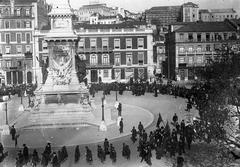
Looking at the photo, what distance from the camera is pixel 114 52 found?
61750 millimetres

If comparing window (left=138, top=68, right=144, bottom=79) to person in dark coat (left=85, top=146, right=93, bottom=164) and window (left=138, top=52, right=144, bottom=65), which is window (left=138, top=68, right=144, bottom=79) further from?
person in dark coat (left=85, top=146, right=93, bottom=164)

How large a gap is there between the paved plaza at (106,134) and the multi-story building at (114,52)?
21.2 m

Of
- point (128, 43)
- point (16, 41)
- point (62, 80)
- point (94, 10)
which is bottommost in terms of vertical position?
point (62, 80)

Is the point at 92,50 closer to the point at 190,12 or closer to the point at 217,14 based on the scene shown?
the point at 190,12

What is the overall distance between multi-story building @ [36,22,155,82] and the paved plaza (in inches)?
836

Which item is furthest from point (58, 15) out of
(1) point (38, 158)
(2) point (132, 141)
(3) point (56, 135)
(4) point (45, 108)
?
(1) point (38, 158)

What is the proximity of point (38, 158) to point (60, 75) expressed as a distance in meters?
12.9

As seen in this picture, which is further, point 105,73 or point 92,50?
point 105,73

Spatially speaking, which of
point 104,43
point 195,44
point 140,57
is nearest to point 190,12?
point 195,44

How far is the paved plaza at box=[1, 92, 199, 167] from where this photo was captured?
20.3 meters

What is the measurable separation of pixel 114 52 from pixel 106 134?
36616 millimetres

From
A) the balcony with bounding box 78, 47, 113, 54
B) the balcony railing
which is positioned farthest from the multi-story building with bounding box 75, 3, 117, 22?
the balcony railing

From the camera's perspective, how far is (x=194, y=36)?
6325 centimetres

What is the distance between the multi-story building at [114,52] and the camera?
60781mm
